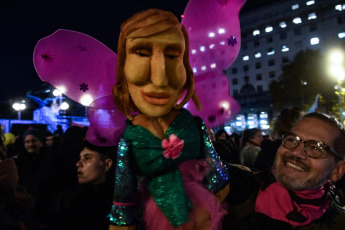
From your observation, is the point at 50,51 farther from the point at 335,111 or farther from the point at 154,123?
the point at 335,111

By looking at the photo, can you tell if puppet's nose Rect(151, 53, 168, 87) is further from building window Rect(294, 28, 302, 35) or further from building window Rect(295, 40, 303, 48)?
building window Rect(294, 28, 302, 35)

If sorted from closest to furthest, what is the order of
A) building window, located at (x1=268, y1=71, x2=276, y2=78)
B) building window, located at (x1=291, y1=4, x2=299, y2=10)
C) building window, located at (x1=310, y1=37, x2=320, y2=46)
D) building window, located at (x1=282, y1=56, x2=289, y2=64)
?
building window, located at (x1=310, y1=37, x2=320, y2=46)
building window, located at (x1=291, y1=4, x2=299, y2=10)
building window, located at (x1=282, y1=56, x2=289, y2=64)
building window, located at (x1=268, y1=71, x2=276, y2=78)

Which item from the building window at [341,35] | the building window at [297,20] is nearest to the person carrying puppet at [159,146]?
the building window at [341,35]

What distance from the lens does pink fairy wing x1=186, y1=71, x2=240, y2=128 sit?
189cm

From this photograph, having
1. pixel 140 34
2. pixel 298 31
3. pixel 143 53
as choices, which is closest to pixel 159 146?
pixel 143 53

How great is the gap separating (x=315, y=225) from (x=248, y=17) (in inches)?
2012

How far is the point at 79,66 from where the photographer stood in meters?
1.84

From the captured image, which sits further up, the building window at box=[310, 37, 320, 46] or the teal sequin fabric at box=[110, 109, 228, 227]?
the building window at box=[310, 37, 320, 46]

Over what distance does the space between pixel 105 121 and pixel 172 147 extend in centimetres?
68

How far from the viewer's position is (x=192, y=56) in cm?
185

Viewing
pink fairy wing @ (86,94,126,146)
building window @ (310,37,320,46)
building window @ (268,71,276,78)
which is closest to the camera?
pink fairy wing @ (86,94,126,146)

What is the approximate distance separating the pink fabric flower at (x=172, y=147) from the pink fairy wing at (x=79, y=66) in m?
0.71

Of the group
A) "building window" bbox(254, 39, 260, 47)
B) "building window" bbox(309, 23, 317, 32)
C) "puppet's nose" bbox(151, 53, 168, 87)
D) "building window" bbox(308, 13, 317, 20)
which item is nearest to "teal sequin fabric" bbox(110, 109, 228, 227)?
"puppet's nose" bbox(151, 53, 168, 87)

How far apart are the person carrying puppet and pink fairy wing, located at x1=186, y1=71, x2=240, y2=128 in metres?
0.29
